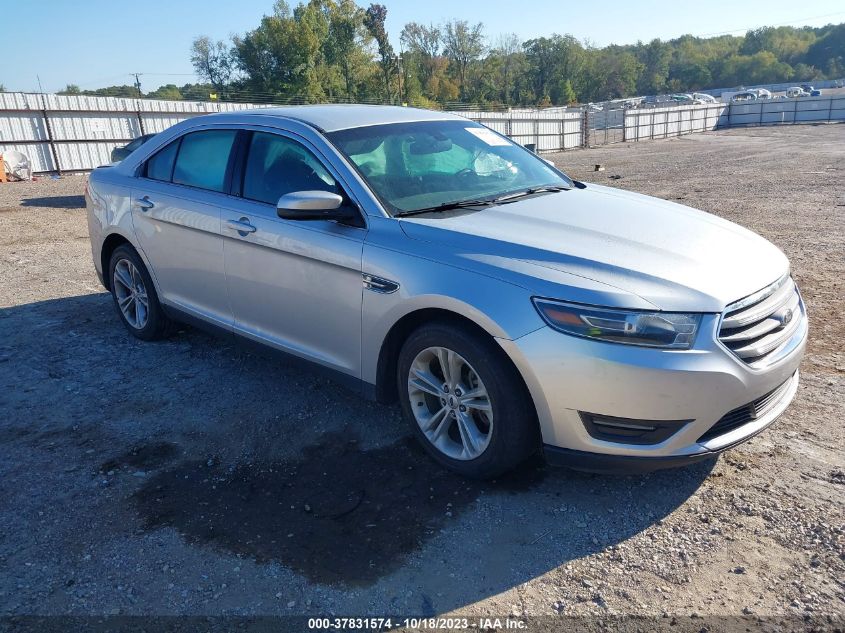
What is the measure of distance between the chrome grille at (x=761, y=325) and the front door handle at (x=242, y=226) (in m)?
2.66

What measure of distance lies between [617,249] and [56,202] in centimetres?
1471

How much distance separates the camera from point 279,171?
399 cm

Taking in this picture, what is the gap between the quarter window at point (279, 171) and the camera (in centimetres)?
377

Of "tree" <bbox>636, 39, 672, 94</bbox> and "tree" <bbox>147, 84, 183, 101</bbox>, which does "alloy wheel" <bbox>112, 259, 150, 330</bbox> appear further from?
"tree" <bbox>636, 39, 672, 94</bbox>

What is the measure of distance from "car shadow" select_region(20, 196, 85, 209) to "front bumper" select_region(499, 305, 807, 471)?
44.5 ft

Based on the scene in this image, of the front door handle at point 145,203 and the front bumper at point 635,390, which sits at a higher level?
the front door handle at point 145,203

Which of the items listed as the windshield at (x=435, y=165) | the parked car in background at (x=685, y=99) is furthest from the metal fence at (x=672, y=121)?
the windshield at (x=435, y=165)

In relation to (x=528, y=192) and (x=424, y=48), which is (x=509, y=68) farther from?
(x=528, y=192)

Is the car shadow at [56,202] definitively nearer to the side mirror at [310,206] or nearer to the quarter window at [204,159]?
the quarter window at [204,159]

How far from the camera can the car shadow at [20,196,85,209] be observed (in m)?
13.8

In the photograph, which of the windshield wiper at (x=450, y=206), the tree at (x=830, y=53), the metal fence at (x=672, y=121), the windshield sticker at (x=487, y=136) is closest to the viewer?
the windshield wiper at (x=450, y=206)

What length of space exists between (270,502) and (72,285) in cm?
546

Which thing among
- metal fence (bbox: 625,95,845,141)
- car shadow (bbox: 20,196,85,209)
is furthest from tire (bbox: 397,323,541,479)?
metal fence (bbox: 625,95,845,141)

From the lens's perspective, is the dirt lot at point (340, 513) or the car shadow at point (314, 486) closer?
the dirt lot at point (340, 513)
